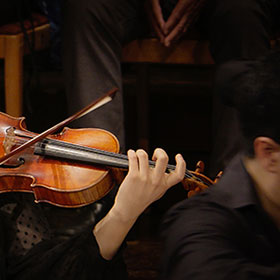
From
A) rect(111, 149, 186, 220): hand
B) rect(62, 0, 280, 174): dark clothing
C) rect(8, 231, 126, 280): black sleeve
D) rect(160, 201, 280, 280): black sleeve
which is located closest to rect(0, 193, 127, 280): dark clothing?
rect(8, 231, 126, 280): black sleeve

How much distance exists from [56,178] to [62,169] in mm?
26

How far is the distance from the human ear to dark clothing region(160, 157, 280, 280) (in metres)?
0.03

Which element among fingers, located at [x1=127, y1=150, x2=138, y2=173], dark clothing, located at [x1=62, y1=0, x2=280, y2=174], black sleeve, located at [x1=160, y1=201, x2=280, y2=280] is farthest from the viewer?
dark clothing, located at [x1=62, y1=0, x2=280, y2=174]

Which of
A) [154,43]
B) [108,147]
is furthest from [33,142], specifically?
[154,43]

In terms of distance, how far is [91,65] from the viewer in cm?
130

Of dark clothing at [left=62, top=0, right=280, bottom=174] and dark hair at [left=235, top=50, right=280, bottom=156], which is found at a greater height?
dark hair at [left=235, top=50, right=280, bottom=156]

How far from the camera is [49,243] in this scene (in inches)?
40.1

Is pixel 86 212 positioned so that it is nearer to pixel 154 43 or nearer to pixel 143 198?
pixel 143 198

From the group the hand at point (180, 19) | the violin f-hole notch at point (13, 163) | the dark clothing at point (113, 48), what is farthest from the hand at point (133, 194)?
the hand at point (180, 19)

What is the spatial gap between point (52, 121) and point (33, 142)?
82cm

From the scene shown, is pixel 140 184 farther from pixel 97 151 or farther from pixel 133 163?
pixel 97 151

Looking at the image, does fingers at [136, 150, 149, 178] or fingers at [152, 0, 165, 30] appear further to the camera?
fingers at [152, 0, 165, 30]

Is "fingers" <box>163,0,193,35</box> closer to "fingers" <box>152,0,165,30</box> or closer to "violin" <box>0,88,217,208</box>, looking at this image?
"fingers" <box>152,0,165,30</box>

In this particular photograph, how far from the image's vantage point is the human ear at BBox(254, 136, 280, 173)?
0.63 meters
